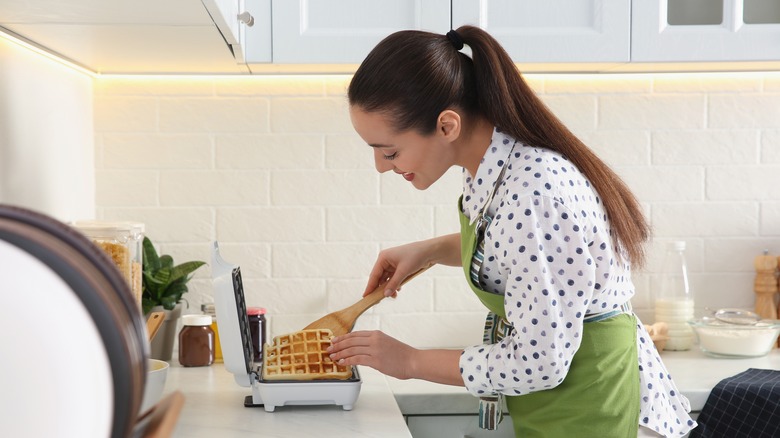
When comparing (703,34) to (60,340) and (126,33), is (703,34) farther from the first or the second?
(60,340)

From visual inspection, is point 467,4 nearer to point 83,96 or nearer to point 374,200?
point 374,200

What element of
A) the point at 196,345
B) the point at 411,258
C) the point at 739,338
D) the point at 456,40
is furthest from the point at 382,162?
the point at 739,338

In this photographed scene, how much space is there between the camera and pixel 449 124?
1.30 meters

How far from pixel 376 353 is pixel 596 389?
13.7 inches

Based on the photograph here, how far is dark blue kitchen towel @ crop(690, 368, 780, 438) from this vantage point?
162 centimetres

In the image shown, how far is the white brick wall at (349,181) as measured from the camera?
2111 millimetres

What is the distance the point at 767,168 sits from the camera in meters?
2.19

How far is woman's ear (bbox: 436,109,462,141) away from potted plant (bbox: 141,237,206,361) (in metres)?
0.84

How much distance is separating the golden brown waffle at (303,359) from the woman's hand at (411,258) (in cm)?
20

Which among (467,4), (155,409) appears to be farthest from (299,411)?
(155,409)

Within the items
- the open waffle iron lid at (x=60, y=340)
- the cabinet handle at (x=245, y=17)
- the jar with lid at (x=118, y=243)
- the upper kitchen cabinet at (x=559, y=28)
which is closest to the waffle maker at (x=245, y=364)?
the jar with lid at (x=118, y=243)

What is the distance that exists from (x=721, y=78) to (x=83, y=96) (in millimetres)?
1581

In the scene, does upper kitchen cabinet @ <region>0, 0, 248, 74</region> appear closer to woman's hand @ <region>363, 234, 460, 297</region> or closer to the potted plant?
the potted plant

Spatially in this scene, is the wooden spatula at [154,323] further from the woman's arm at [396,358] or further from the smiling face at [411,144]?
the smiling face at [411,144]
